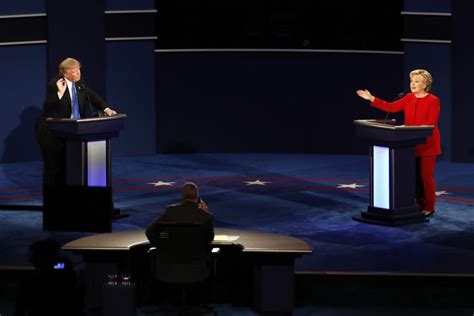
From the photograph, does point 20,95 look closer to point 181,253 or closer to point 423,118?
point 423,118

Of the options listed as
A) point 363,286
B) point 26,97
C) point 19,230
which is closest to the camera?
point 363,286

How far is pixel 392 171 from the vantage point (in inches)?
442

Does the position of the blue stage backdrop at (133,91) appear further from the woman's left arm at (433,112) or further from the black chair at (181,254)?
the black chair at (181,254)

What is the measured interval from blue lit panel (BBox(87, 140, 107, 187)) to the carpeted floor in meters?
0.46

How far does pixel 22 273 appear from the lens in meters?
9.14

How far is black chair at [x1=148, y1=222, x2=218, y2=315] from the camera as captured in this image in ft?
26.0

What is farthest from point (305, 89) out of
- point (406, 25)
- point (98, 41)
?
point (98, 41)

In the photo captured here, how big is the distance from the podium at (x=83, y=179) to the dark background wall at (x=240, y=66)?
13.0 feet

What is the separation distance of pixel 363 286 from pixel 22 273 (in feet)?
8.96

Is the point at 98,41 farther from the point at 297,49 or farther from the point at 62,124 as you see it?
the point at 62,124

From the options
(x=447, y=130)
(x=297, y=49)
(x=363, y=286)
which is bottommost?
(x=363, y=286)

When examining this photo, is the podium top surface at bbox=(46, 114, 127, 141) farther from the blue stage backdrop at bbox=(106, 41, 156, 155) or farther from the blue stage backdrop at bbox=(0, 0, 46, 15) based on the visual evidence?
the blue stage backdrop at bbox=(106, 41, 156, 155)

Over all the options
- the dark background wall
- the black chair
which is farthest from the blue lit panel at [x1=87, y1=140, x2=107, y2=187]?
the dark background wall

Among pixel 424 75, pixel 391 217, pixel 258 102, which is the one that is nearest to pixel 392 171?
pixel 391 217
